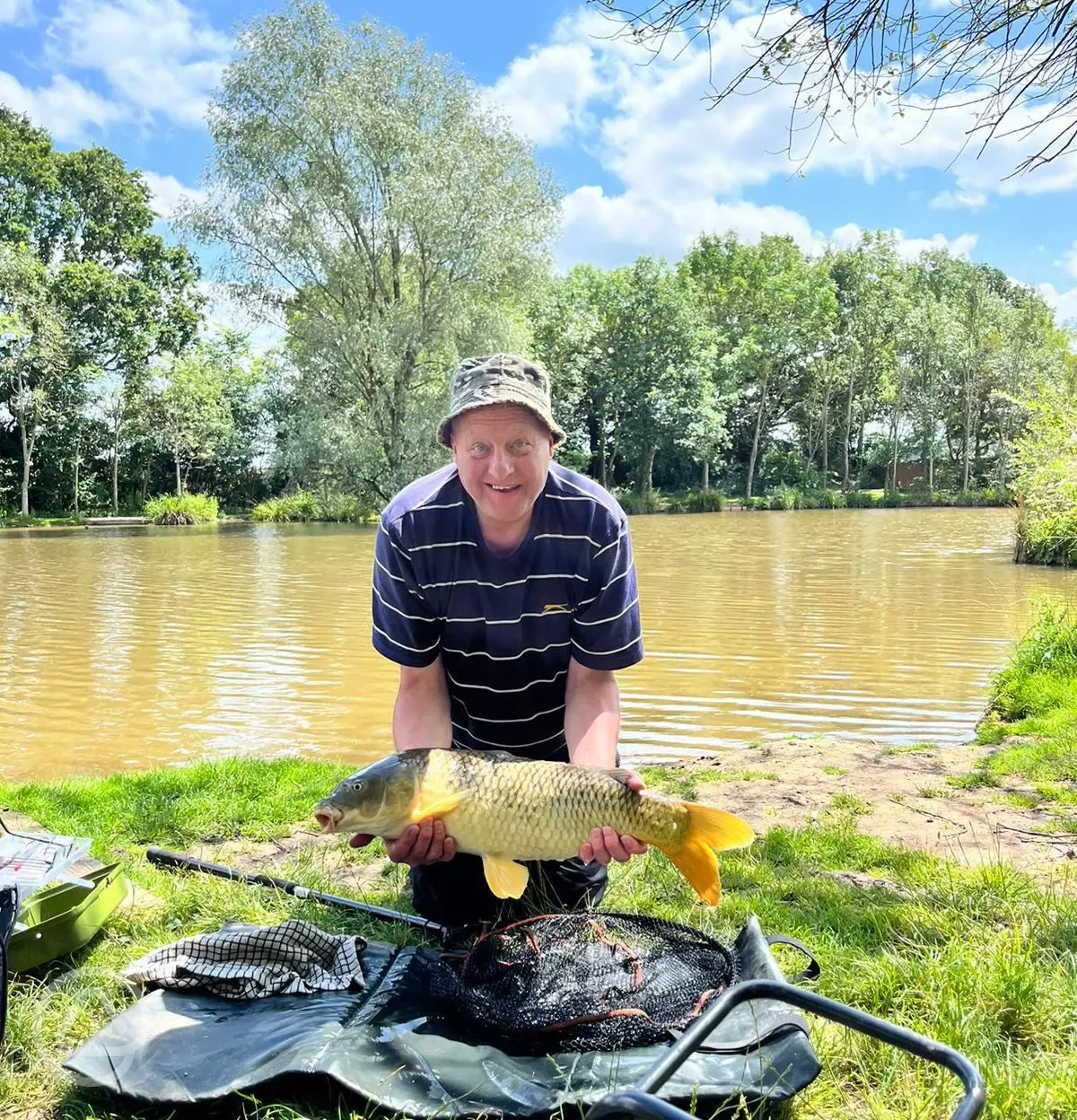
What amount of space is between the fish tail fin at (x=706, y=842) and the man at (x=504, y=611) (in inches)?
17.9

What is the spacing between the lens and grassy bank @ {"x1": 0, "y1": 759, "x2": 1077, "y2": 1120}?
5.92 feet

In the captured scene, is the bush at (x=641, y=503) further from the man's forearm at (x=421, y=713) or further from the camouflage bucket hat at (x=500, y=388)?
the camouflage bucket hat at (x=500, y=388)

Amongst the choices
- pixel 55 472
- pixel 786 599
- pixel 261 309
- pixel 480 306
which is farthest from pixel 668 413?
pixel 786 599

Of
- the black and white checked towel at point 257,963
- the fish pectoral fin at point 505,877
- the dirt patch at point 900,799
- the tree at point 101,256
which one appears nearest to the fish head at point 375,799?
the fish pectoral fin at point 505,877

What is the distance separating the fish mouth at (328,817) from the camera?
83.0 inches

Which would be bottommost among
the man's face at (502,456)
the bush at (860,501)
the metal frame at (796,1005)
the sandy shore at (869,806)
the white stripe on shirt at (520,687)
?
the sandy shore at (869,806)

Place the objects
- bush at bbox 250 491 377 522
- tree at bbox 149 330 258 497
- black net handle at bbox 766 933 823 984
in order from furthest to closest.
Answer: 1. tree at bbox 149 330 258 497
2. bush at bbox 250 491 377 522
3. black net handle at bbox 766 933 823 984

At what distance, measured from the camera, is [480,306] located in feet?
73.4

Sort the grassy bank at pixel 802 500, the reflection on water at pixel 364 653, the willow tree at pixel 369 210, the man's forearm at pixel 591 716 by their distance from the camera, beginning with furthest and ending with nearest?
the grassy bank at pixel 802 500
the willow tree at pixel 369 210
the reflection on water at pixel 364 653
the man's forearm at pixel 591 716

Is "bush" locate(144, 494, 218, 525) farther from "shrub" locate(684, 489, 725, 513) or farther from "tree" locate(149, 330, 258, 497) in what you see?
"shrub" locate(684, 489, 725, 513)

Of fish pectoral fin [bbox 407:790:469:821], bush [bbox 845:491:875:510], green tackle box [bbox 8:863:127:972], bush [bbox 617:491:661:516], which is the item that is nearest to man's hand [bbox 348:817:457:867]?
fish pectoral fin [bbox 407:790:469:821]

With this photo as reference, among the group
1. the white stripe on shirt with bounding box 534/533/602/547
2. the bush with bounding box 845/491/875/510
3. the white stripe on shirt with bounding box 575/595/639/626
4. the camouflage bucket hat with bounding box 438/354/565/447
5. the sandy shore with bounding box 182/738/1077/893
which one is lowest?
the sandy shore with bounding box 182/738/1077/893

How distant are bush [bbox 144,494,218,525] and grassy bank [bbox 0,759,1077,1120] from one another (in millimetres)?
26413

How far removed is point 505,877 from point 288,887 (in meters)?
1.05
